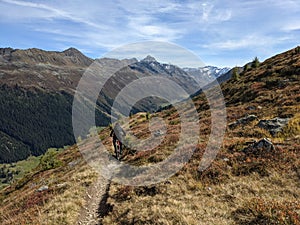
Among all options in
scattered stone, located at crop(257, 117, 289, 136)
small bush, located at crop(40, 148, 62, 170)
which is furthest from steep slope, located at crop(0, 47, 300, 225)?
small bush, located at crop(40, 148, 62, 170)

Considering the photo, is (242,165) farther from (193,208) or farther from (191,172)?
(193,208)

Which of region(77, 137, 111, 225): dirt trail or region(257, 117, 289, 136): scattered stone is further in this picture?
region(257, 117, 289, 136): scattered stone

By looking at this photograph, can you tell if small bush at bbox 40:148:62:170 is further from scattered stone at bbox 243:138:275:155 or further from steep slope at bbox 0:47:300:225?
scattered stone at bbox 243:138:275:155

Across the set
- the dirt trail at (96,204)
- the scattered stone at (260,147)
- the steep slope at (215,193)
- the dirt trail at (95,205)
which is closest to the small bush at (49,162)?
the steep slope at (215,193)

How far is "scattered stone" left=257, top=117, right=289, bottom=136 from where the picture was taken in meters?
20.4

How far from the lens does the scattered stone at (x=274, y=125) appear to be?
66.9 feet

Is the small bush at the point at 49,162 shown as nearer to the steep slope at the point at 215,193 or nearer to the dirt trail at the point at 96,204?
the steep slope at the point at 215,193

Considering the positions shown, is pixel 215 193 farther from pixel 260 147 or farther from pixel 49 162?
pixel 49 162

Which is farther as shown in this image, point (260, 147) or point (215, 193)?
point (260, 147)

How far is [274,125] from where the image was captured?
21219 millimetres

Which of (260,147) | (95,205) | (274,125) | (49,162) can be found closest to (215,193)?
(260,147)

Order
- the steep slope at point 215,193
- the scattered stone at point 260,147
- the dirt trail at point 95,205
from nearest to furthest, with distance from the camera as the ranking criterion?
the steep slope at point 215,193
the dirt trail at point 95,205
the scattered stone at point 260,147

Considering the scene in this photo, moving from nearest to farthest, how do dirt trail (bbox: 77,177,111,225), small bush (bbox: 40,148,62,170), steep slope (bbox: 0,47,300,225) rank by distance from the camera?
1. steep slope (bbox: 0,47,300,225)
2. dirt trail (bbox: 77,177,111,225)
3. small bush (bbox: 40,148,62,170)

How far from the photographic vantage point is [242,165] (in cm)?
1528
